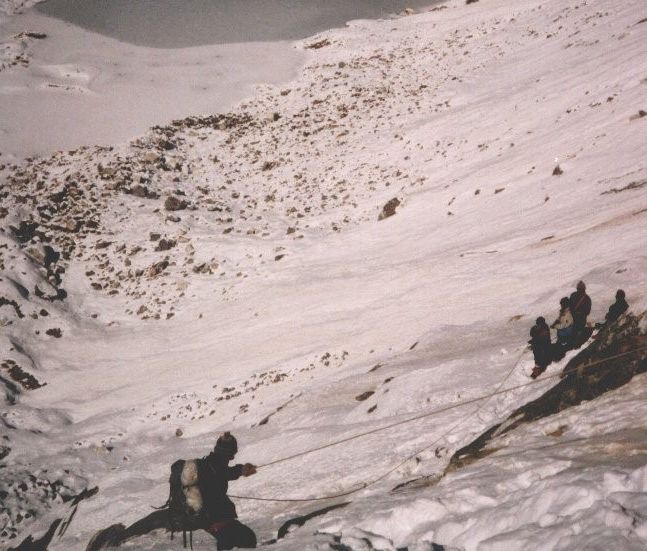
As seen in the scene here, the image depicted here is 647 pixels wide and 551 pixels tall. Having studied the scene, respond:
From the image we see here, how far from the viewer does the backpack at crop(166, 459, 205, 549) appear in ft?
18.4

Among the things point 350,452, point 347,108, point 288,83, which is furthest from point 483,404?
point 288,83

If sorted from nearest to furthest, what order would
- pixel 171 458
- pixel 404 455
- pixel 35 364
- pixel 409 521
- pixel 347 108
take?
1. pixel 409 521
2. pixel 404 455
3. pixel 171 458
4. pixel 35 364
5. pixel 347 108

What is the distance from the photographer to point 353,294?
14.1 metres

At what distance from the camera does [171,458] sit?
35.6 feet

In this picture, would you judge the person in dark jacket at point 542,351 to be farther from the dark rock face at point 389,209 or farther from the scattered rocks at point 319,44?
the scattered rocks at point 319,44

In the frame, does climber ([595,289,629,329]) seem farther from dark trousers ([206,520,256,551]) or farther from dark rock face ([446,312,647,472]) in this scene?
dark trousers ([206,520,256,551])

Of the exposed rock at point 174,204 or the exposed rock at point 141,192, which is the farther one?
the exposed rock at point 141,192

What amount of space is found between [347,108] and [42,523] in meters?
24.5

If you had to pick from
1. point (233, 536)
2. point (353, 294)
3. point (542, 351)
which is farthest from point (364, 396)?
point (353, 294)

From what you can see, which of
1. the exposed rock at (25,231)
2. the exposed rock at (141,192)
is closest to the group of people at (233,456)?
the exposed rock at (25,231)

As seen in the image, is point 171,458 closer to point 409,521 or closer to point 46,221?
point 409,521

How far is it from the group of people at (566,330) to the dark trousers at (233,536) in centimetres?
477

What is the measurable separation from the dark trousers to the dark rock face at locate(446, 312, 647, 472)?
99.3 inches

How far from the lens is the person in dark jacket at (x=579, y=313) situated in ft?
23.4
